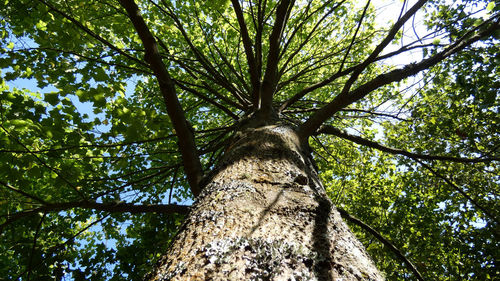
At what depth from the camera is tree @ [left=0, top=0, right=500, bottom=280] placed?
1094 millimetres

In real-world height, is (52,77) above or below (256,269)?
above

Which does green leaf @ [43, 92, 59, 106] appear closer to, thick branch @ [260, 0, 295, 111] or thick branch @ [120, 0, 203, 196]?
thick branch @ [120, 0, 203, 196]

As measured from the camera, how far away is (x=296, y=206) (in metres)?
1.21

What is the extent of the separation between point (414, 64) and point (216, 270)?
269 cm

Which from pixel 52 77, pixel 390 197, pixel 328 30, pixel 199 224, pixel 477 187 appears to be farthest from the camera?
pixel 328 30

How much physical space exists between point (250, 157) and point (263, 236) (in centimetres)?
81

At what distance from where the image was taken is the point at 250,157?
1.74 meters

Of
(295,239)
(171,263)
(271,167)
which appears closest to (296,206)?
(295,239)

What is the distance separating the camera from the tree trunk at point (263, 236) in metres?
0.84

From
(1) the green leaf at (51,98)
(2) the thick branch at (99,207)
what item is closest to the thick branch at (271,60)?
(2) the thick branch at (99,207)

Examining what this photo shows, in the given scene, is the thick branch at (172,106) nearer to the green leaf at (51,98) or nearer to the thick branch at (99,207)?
the thick branch at (99,207)

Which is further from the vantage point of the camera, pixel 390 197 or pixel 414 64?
pixel 390 197

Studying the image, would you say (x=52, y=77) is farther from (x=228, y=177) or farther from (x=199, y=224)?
(x=199, y=224)

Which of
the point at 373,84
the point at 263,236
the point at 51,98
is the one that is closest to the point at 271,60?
the point at 373,84
